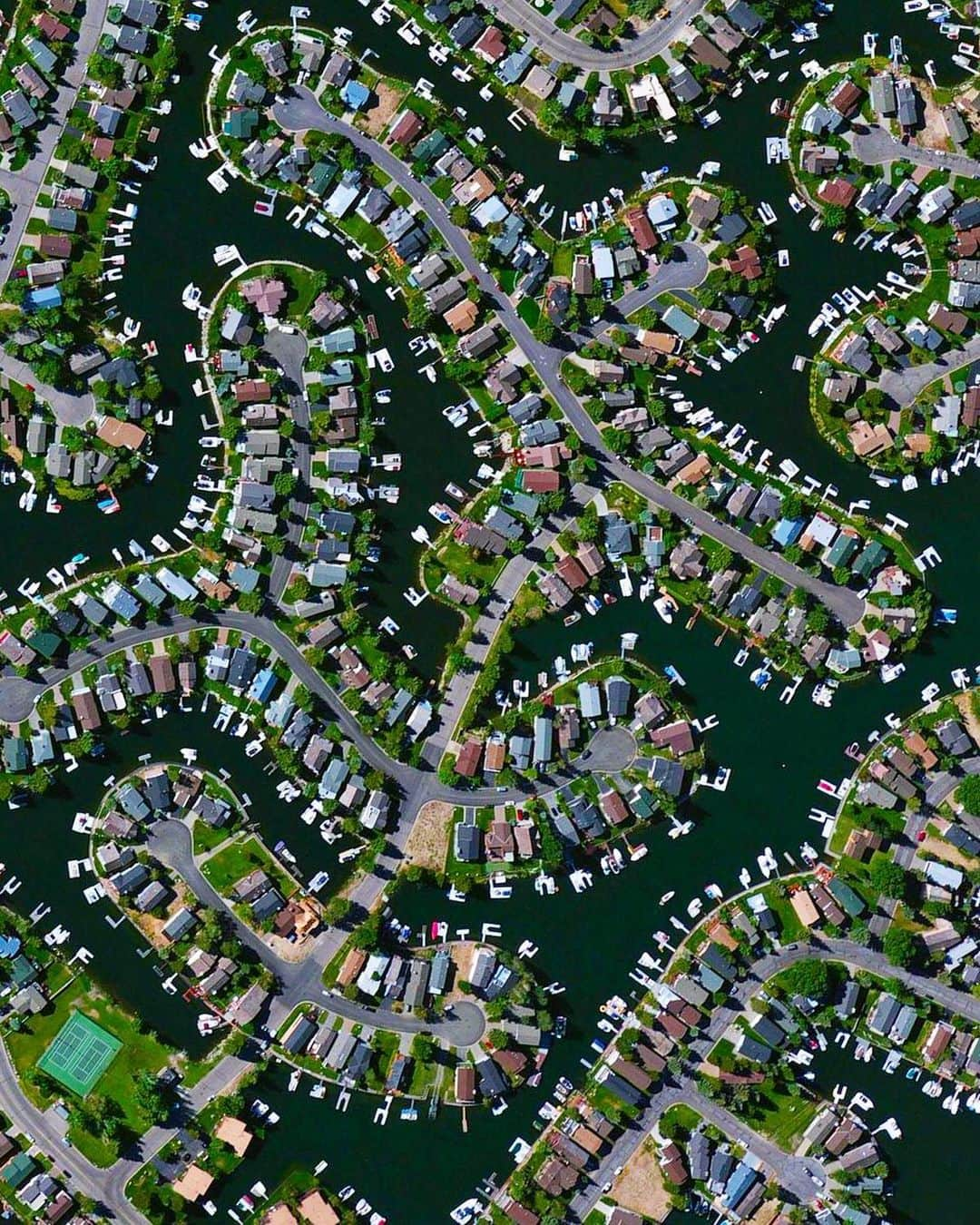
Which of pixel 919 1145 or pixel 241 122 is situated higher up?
pixel 241 122

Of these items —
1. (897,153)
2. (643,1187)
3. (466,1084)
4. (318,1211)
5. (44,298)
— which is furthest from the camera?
(897,153)

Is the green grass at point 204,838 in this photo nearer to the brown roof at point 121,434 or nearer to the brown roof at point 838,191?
the brown roof at point 121,434

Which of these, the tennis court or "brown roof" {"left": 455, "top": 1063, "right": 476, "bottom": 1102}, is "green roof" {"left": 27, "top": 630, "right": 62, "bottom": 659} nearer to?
the tennis court

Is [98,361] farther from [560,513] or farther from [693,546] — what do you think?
[693,546]

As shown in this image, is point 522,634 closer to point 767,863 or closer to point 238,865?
point 767,863

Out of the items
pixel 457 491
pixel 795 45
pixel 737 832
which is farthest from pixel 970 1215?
pixel 795 45

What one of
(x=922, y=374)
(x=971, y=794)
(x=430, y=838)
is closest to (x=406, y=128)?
(x=922, y=374)
